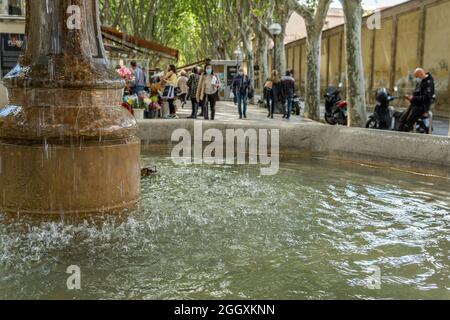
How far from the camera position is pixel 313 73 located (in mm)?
17359

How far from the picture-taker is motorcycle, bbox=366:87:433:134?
11.7m

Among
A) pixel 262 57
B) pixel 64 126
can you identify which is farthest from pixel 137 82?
pixel 64 126

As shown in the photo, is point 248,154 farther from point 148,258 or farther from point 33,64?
point 148,258

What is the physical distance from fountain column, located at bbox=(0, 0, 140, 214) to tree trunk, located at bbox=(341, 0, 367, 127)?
8.62 meters

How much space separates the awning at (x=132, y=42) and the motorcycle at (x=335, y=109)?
6418 millimetres

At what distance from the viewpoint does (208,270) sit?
3521 mm

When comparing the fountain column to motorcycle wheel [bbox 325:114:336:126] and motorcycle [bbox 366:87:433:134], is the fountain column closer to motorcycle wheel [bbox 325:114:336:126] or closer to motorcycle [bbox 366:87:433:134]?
motorcycle [bbox 366:87:433:134]

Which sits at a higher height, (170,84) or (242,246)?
(170,84)

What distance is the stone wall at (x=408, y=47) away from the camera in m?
21.4

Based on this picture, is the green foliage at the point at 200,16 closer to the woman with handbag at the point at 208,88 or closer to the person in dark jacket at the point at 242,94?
the person in dark jacket at the point at 242,94

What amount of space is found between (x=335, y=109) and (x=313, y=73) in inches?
79.3

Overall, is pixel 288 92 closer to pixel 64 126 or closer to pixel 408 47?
Answer: pixel 408 47
